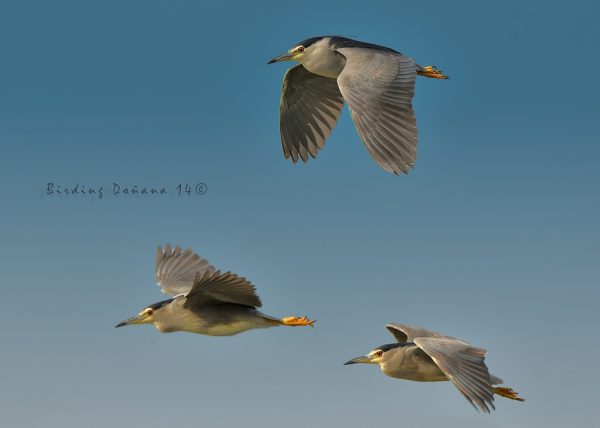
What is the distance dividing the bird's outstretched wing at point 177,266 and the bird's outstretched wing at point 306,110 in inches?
81.2

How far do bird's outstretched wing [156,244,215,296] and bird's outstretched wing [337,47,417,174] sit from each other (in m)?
3.65

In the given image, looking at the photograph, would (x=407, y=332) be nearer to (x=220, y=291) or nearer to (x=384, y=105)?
(x=220, y=291)

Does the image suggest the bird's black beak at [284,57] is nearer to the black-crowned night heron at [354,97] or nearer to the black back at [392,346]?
the black-crowned night heron at [354,97]

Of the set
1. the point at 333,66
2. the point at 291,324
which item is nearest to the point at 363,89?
the point at 333,66

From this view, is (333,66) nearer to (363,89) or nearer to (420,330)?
(363,89)

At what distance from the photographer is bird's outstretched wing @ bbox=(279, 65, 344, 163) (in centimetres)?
1448

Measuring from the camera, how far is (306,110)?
48.0ft

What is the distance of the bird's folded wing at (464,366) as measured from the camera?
9617 mm

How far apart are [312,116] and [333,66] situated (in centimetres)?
166

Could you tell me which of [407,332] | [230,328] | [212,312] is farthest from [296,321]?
[407,332]

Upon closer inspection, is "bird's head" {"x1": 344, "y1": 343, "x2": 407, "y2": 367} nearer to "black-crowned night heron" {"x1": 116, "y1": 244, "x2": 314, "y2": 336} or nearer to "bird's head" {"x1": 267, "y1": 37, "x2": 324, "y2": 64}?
"black-crowned night heron" {"x1": 116, "y1": 244, "x2": 314, "y2": 336}

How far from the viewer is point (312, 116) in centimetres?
1459

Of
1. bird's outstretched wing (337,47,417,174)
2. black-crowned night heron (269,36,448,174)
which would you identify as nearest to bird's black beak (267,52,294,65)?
black-crowned night heron (269,36,448,174)

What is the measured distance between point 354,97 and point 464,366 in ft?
10.1
